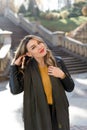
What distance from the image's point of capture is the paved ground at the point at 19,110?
6.91 m

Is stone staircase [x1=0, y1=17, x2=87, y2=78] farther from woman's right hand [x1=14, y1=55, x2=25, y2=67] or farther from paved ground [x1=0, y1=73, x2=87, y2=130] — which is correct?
woman's right hand [x1=14, y1=55, x2=25, y2=67]

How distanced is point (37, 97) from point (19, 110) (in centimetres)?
509

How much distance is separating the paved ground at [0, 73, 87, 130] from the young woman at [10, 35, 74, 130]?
10.6 feet

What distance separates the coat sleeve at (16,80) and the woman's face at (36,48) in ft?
0.74

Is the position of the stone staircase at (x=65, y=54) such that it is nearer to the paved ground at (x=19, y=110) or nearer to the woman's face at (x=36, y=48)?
the paved ground at (x=19, y=110)

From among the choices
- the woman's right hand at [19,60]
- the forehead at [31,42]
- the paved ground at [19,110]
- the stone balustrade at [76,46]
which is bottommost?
the stone balustrade at [76,46]

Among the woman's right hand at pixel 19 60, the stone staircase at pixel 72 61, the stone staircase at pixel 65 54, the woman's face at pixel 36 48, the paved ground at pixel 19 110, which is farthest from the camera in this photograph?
the stone staircase at pixel 65 54

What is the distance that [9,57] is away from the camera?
1558 cm

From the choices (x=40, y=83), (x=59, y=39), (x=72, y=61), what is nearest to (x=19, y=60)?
(x=40, y=83)

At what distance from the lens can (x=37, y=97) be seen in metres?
3.34

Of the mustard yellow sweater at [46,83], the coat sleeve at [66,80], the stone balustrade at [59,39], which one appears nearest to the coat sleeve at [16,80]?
the mustard yellow sweater at [46,83]

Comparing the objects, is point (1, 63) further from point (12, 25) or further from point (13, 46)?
point (12, 25)

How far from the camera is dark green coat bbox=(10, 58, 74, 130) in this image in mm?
3334

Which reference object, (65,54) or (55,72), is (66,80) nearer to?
(55,72)
